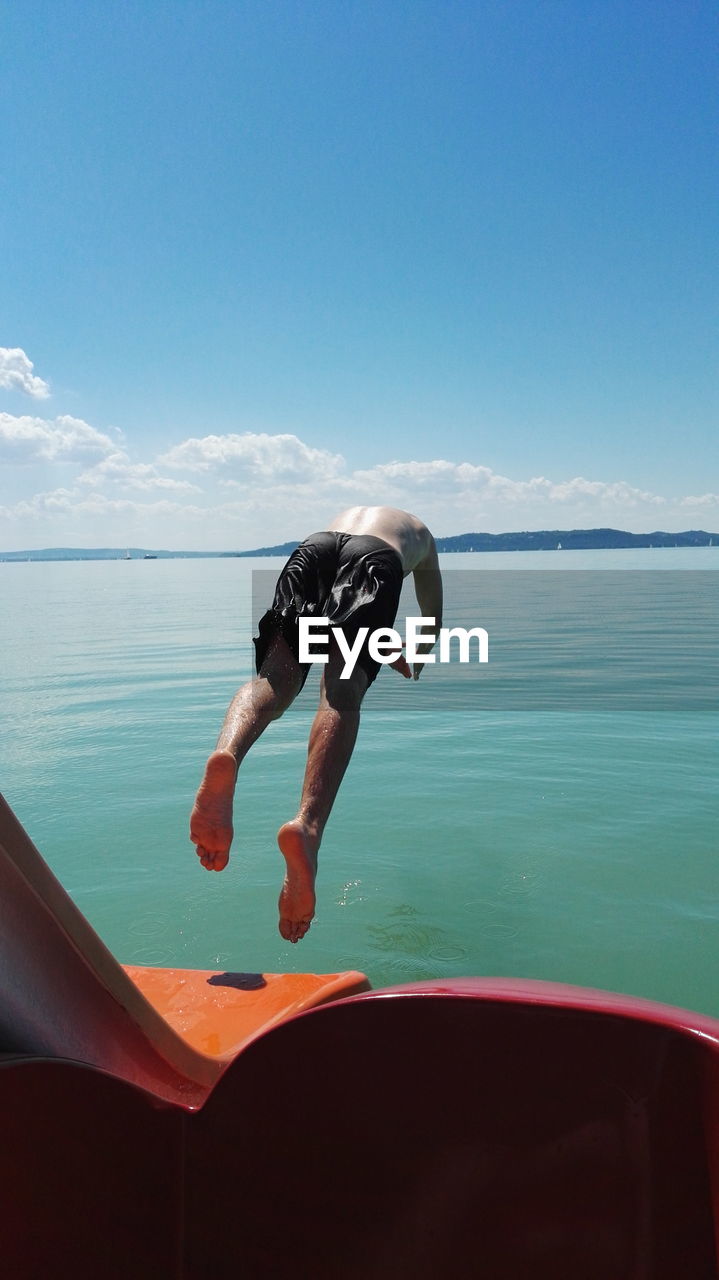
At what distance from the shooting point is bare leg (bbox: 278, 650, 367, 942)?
2537mm

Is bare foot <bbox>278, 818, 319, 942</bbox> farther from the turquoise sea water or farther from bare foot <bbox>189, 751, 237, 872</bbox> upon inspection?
the turquoise sea water

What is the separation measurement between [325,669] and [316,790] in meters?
0.55

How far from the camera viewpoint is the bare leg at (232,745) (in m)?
2.74

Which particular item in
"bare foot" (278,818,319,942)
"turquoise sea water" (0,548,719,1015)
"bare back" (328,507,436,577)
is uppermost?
"bare back" (328,507,436,577)

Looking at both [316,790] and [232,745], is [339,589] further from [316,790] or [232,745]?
[316,790]

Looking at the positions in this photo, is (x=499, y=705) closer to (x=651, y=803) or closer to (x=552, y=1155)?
(x=651, y=803)

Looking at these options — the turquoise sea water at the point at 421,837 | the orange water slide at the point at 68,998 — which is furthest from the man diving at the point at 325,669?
the orange water slide at the point at 68,998

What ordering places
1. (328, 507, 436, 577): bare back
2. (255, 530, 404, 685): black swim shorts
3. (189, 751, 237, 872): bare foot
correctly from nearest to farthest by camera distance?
(189, 751, 237, 872): bare foot, (255, 530, 404, 685): black swim shorts, (328, 507, 436, 577): bare back

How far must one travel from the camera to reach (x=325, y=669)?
3.12m

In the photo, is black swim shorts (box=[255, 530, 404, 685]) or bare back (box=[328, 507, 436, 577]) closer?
black swim shorts (box=[255, 530, 404, 685])

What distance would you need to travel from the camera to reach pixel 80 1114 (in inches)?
43.3

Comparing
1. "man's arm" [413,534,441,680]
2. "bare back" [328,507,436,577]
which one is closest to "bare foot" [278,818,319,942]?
"bare back" [328,507,436,577]

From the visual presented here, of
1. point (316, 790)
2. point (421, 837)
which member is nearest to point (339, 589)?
point (316, 790)

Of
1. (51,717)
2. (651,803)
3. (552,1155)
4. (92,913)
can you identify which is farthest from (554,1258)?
(51,717)
